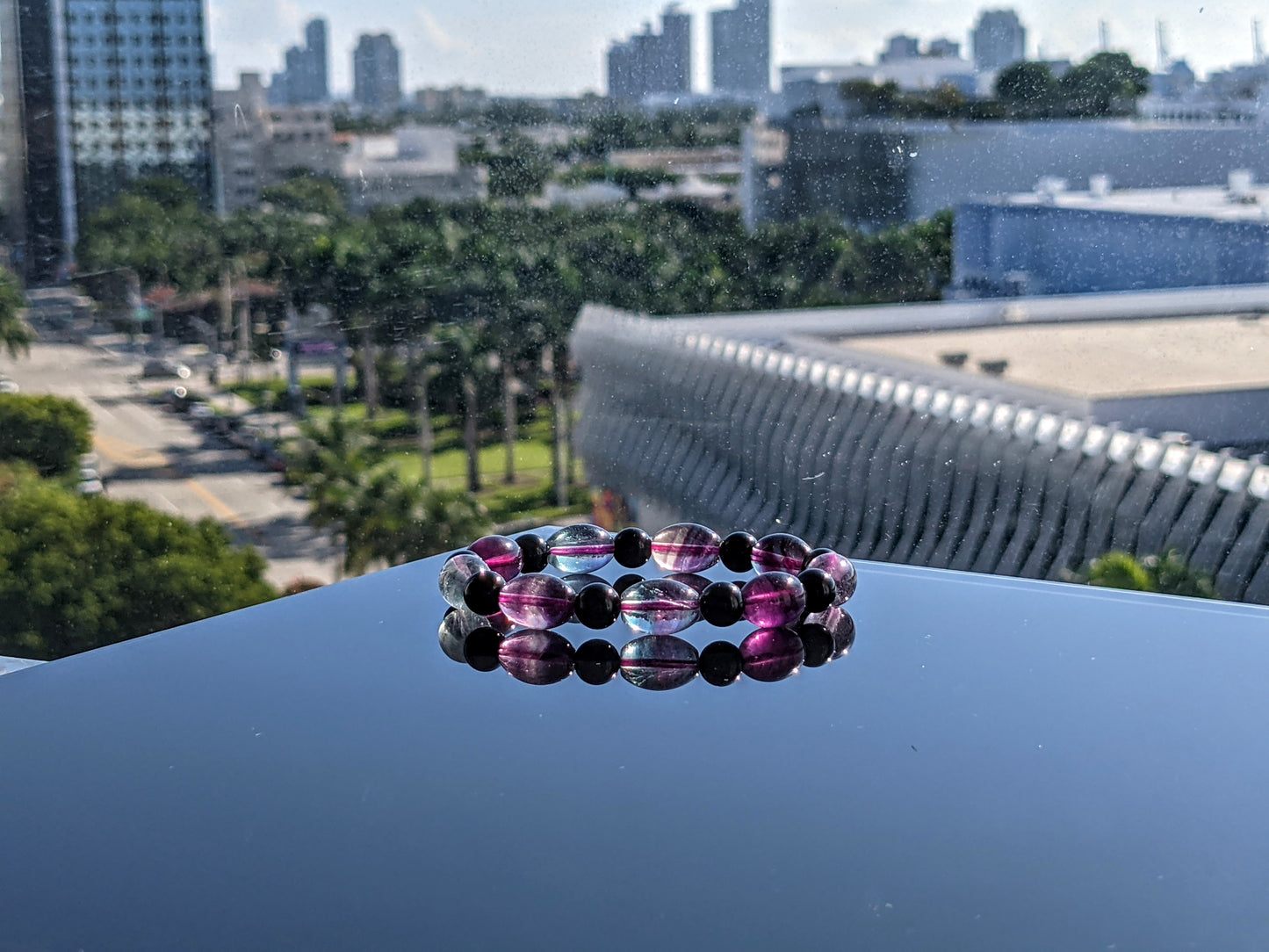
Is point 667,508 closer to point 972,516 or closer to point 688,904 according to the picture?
point 972,516

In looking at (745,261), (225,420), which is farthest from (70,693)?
(225,420)

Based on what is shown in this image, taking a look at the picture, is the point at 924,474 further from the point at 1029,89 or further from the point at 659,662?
the point at 659,662

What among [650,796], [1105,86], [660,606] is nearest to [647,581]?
[660,606]

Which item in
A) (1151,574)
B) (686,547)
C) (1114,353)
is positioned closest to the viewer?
(686,547)

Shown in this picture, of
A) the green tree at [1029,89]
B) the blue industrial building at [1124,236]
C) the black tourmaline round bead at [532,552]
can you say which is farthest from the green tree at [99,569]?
the black tourmaline round bead at [532,552]

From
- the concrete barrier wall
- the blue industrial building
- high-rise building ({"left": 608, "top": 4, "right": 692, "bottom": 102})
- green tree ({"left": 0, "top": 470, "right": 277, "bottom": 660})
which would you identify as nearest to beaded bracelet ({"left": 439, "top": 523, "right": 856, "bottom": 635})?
the concrete barrier wall

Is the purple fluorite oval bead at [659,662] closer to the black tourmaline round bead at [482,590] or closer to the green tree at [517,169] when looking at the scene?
the black tourmaline round bead at [482,590]

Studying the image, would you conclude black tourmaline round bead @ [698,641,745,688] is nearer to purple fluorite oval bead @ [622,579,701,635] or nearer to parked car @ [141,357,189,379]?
purple fluorite oval bead @ [622,579,701,635]
